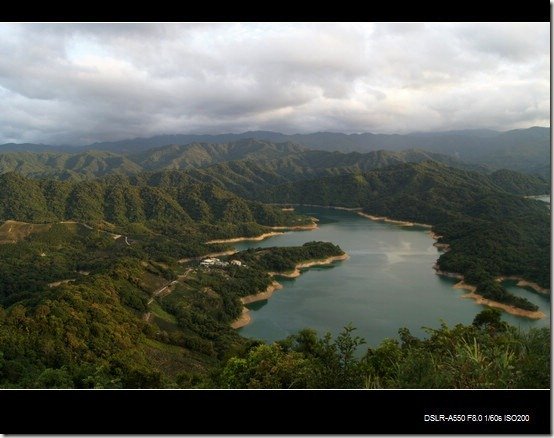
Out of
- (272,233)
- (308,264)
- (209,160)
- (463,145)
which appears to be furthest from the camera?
(209,160)

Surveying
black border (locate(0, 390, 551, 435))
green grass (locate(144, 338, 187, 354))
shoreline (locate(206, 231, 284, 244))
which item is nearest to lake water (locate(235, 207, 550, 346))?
green grass (locate(144, 338, 187, 354))

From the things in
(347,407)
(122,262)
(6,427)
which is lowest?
(122,262)

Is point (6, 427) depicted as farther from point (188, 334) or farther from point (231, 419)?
point (188, 334)

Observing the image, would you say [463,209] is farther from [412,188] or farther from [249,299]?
[249,299]

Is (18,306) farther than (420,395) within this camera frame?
Yes

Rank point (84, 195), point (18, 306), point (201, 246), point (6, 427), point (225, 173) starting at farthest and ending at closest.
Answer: point (225, 173) < point (84, 195) < point (201, 246) < point (18, 306) < point (6, 427)

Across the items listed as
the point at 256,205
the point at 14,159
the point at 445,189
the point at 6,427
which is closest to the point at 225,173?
the point at 256,205

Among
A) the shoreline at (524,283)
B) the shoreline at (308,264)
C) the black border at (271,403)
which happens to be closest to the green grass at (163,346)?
the shoreline at (308,264)
